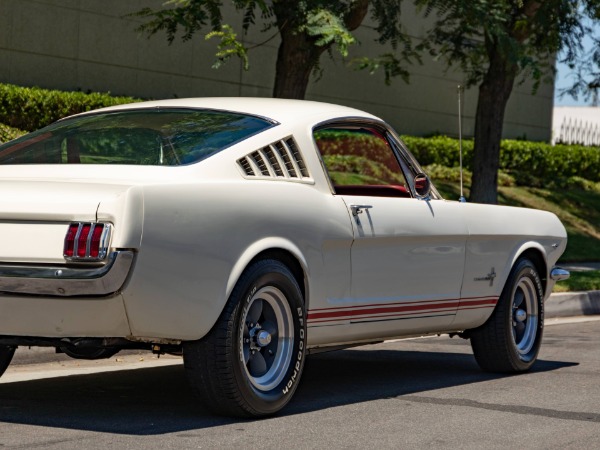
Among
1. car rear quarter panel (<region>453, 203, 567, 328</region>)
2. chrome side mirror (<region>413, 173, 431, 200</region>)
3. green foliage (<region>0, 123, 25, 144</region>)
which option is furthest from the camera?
green foliage (<region>0, 123, 25, 144</region>)

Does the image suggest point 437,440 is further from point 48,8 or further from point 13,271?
point 48,8

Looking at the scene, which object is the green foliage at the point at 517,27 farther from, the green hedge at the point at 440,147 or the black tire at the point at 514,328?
the black tire at the point at 514,328

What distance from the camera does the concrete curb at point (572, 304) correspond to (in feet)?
43.8

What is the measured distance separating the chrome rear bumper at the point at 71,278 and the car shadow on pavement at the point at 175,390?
72 cm

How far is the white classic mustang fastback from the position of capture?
5.55 metres

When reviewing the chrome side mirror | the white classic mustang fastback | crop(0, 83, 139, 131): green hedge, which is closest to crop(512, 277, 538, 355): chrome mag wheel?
the white classic mustang fastback

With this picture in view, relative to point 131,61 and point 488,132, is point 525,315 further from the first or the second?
point 131,61

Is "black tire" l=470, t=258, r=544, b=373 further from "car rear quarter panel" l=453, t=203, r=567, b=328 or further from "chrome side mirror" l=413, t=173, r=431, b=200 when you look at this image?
"chrome side mirror" l=413, t=173, r=431, b=200

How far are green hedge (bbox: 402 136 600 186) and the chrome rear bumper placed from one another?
2001 cm

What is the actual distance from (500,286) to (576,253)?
499 inches

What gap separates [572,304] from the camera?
13648 millimetres

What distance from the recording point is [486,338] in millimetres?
8367

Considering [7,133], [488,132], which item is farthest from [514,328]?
[488,132]

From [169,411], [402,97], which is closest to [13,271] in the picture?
[169,411]
